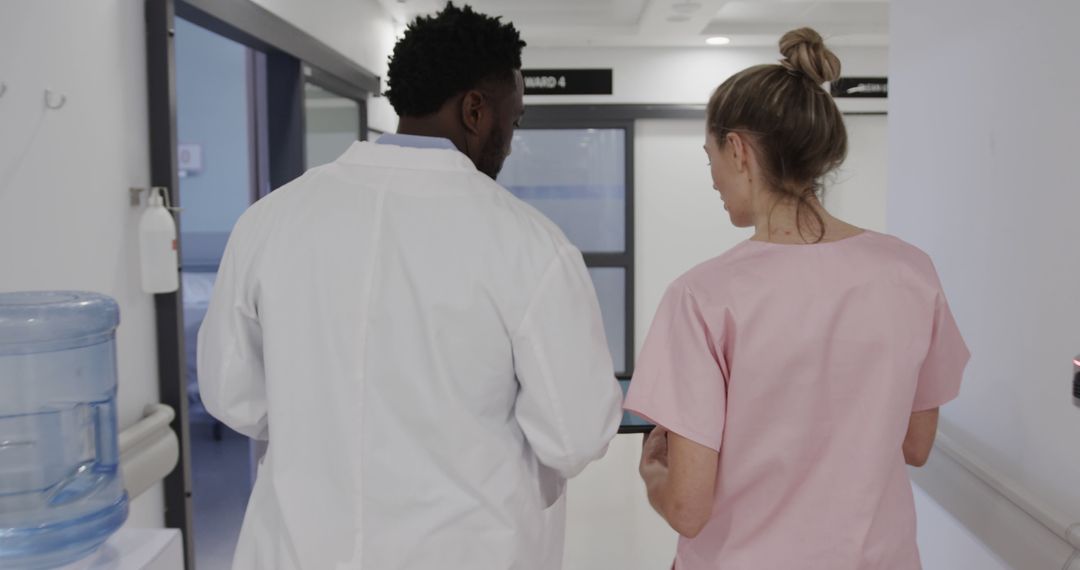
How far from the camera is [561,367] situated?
107 cm

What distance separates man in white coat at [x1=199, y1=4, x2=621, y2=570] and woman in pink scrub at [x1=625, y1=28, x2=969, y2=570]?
13cm

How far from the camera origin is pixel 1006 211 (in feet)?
5.28

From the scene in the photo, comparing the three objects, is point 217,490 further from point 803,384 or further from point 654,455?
point 803,384

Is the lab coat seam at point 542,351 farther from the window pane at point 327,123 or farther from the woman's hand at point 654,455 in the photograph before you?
the window pane at point 327,123

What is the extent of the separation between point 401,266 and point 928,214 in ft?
4.91

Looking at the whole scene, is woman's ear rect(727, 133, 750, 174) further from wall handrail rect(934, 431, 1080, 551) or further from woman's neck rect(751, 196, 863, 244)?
wall handrail rect(934, 431, 1080, 551)

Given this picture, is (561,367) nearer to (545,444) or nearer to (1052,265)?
(545,444)

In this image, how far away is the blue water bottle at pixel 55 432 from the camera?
1420mm

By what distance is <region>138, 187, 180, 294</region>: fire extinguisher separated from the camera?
2.15 metres

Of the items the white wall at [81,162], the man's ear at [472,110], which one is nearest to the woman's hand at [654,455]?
the man's ear at [472,110]

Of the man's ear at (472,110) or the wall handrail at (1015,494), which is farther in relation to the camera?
the wall handrail at (1015,494)

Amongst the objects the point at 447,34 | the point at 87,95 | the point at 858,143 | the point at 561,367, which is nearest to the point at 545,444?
the point at 561,367

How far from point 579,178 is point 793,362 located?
5158 mm

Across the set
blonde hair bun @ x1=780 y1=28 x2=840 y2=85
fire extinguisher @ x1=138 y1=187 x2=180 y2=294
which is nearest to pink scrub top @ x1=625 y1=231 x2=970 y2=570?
blonde hair bun @ x1=780 y1=28 x2=840 y2=85
